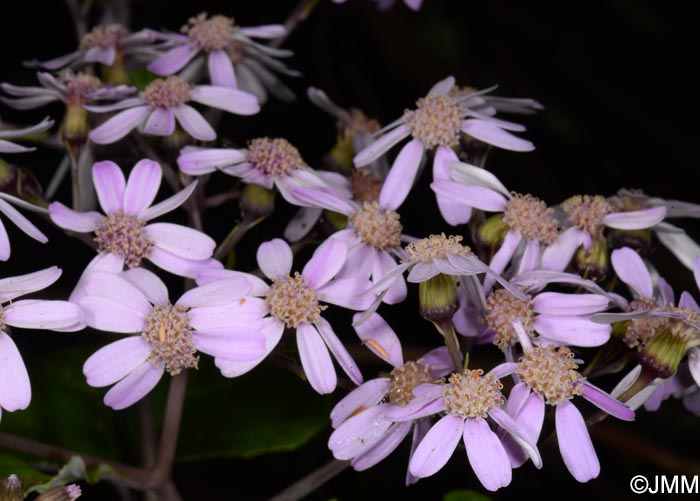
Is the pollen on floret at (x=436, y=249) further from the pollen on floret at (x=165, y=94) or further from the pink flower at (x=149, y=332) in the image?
the pollen on floret at (x=165, y=94)

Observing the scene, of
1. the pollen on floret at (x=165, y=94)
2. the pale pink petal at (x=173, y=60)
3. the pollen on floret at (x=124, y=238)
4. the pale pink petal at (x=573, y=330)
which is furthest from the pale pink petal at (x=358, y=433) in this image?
the pale pink petal at (x=173, y=60)

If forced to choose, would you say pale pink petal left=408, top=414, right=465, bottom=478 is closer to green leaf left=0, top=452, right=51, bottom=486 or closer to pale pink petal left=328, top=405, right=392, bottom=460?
pale pink petal left=328, top=405, right=392, bottom=460

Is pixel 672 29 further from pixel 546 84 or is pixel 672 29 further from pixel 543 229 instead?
pixel 543 229

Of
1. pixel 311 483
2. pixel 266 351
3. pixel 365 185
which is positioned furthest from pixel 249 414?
pixel 266 351

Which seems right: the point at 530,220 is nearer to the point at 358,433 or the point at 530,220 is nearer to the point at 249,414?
the point at 358,433

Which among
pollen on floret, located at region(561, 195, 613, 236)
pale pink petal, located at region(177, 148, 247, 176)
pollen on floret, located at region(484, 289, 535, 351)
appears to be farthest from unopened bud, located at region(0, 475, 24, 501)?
pollen on floret, located at region(561, 195, 613, 236)

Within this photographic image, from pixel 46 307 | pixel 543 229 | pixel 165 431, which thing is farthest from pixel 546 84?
pixel 46 307
